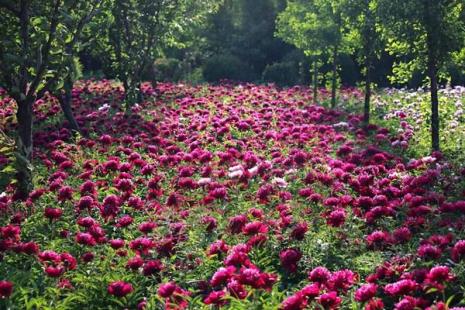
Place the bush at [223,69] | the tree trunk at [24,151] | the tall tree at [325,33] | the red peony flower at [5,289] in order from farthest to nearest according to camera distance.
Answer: the bush at [223,69]
the tall tree at [325,33]
the tree trunk at [24,151]
the red peony flower at [5,289]

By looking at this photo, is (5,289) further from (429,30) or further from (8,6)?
(429,30)

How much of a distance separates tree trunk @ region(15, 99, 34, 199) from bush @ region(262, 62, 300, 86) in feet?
61.4

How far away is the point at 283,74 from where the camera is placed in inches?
1027

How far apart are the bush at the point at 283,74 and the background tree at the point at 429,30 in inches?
608

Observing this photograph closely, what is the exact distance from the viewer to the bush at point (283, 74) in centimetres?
2556

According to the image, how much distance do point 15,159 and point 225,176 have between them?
2.58 meters

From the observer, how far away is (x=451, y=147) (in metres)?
9.40

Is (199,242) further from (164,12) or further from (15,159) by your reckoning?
(164,12)

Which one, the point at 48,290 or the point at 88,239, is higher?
the point at 88,239

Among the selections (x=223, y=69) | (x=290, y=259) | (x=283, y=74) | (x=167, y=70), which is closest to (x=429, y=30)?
(x=290, y=259)

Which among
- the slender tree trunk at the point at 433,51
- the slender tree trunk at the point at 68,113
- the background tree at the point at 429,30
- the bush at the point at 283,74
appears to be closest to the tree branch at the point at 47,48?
the slender tree trunk at the point at 68,113

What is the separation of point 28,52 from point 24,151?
1326 millimetres

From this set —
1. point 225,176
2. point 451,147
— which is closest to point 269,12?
point 451,147

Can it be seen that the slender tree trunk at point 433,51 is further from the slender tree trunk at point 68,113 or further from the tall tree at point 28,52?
the slender tree trunk at point 68,113
